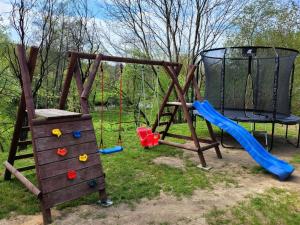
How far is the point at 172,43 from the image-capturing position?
1073 centimetres

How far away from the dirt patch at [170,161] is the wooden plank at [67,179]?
61.6 inches

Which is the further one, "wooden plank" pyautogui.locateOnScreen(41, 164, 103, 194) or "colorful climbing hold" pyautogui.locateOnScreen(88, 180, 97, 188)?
"colorful climbing hold" pyautogui.locateOnScreen(88, 180, 97, 188)

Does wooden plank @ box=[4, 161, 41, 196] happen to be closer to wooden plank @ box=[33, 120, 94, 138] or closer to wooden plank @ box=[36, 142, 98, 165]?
wooden plank @ box=[36, 142, 98, 165]

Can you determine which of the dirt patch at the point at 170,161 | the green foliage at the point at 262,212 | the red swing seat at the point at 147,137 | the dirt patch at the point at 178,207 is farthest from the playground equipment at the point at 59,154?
the red swing seat at the point at 147,137

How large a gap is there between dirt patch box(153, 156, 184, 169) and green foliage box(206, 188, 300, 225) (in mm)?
1323

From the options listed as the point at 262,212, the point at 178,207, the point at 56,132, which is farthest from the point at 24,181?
the point at 262,212

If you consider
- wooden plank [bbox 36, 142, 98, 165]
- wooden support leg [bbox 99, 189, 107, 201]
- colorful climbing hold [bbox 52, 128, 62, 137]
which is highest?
colorful climbing hold [bbox 52, 128, 62, 137]

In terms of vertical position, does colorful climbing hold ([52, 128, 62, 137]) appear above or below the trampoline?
below

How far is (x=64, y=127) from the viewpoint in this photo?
2709mm

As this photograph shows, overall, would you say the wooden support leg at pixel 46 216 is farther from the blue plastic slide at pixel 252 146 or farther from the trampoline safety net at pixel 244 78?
the trampoline safety net at pixel 244 78

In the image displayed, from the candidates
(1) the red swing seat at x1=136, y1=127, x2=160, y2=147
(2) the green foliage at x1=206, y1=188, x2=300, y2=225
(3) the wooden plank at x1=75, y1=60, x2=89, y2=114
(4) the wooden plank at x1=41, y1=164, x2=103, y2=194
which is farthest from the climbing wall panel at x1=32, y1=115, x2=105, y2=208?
(1) the red swing seat at x1=136, y1=127, x2=160, y2=147

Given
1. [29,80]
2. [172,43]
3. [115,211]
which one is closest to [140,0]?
[172,43]

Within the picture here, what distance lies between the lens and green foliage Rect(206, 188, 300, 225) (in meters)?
2.51

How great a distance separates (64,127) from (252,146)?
2735 mm
